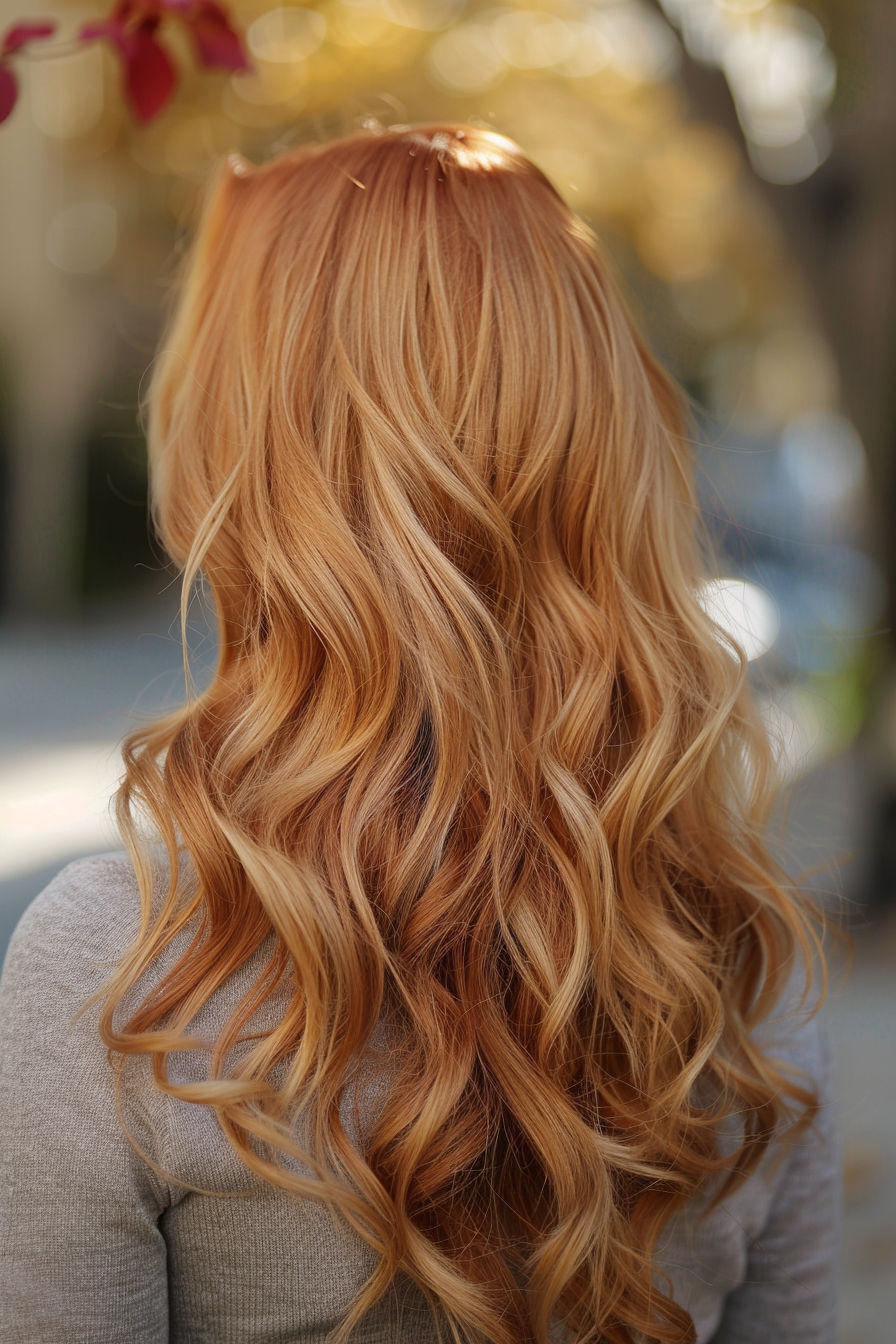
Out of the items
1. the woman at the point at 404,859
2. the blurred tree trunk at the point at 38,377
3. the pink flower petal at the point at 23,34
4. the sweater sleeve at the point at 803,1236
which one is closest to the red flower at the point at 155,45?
the pink flower petal at the point at 23,34

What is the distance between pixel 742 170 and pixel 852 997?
12.0ft

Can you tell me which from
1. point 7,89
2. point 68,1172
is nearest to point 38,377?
point 7,89

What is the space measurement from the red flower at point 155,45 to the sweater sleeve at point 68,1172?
4.19 ft

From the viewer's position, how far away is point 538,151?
5.35m

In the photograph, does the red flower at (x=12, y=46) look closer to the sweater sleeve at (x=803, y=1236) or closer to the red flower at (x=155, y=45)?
the red flower at (x=155, y=45)

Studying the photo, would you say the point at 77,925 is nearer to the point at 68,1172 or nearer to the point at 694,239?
the point at 68,1172

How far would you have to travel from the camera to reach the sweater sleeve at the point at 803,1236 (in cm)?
153

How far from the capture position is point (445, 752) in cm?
115

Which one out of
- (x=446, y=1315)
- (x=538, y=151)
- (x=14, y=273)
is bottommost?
(x=446, y=1315)

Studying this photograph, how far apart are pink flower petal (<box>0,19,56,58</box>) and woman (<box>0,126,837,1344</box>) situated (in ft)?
1.26

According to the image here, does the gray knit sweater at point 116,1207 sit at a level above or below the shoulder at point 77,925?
below

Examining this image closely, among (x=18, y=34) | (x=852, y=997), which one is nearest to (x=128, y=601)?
(x=852, y=997)

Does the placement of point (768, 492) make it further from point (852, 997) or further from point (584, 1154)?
point (584, 1154)

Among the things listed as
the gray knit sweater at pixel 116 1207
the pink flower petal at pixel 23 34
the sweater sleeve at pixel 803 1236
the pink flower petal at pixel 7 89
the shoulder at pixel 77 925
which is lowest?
the sweater sleeve at pixel 803 1236
